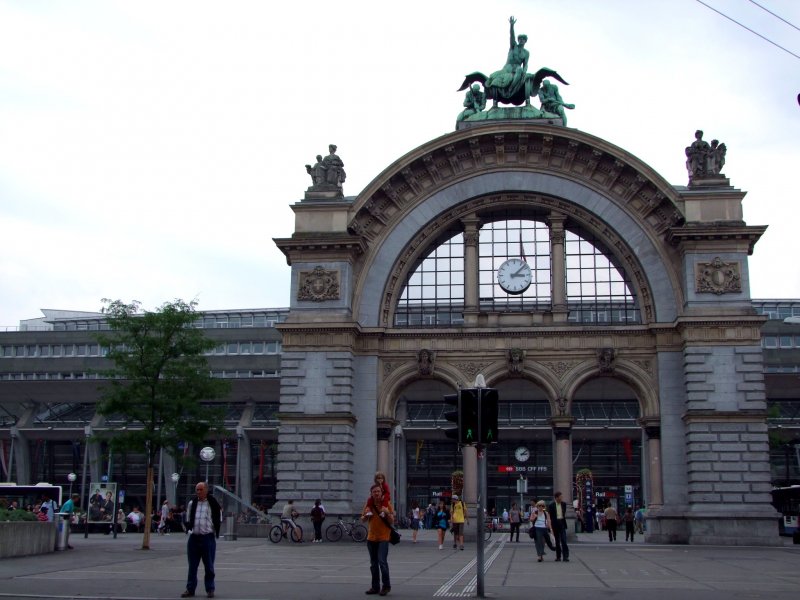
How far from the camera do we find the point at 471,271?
46438 millimetres

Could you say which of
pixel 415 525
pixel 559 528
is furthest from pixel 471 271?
pixel 559 528

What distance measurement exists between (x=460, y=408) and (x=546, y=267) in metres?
28.4

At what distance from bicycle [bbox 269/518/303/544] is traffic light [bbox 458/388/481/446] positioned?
74.9ft

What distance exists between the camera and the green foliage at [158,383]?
38156 millimetres

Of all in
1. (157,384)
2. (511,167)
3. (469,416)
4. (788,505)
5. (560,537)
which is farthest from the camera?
(788,505)

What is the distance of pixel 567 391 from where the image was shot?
145 ft

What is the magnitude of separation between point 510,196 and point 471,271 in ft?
13.7

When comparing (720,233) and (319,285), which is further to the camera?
(319,285)

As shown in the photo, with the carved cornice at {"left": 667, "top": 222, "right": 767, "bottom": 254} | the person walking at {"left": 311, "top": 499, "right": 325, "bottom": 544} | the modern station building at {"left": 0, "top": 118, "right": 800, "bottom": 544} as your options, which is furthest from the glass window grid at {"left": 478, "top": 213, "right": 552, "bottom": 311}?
the person walking at {"left": 311, "top": 499, "right": 325, "bottom": 544}

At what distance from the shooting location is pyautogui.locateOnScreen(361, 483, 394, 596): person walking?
18.8m

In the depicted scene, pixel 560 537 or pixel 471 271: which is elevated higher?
pixel 471 271

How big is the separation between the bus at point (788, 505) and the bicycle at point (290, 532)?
2674 cm

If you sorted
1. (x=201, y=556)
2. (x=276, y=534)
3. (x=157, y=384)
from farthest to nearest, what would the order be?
(x=276, y=534) < (x=157, y=384) < (x=201, y=556)

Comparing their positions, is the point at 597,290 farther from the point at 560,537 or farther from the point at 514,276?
the point at 560,537
